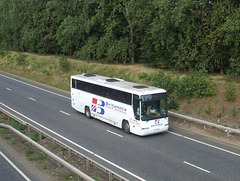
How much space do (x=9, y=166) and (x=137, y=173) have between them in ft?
17.8

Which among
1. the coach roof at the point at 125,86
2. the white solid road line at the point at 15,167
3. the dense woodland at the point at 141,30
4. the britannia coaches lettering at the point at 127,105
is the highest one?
the dense woodland at the point at 141,30

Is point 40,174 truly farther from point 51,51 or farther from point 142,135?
point 51,51

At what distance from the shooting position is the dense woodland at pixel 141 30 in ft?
78.2

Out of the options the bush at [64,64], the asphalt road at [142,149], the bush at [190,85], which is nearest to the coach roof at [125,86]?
the asphalt road at [142,149]

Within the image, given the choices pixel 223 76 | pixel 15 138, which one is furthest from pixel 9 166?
pixel 223 76

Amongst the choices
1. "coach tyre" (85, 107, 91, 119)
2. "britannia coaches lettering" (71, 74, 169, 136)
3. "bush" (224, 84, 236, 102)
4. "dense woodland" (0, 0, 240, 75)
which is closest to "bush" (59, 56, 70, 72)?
"dense woodland" (0, 0, 240, 75)

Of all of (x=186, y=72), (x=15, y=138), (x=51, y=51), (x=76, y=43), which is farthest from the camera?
(x=51, y=51)

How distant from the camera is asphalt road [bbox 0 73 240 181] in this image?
1253 centimetres

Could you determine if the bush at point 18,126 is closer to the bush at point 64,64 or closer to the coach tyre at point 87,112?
the coach tyre at point 87,112

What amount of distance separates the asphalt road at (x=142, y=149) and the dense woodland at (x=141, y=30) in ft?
30.4

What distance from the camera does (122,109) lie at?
18.2 metres

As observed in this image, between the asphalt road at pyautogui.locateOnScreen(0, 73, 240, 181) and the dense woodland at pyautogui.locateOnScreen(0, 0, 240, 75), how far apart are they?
30.4 feet

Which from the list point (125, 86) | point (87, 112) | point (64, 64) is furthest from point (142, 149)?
point (64, 64)

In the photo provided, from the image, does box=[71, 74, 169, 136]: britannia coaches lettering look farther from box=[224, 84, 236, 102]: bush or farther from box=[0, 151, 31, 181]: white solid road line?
box=[0, 151, 31, 181]: white solid road line
